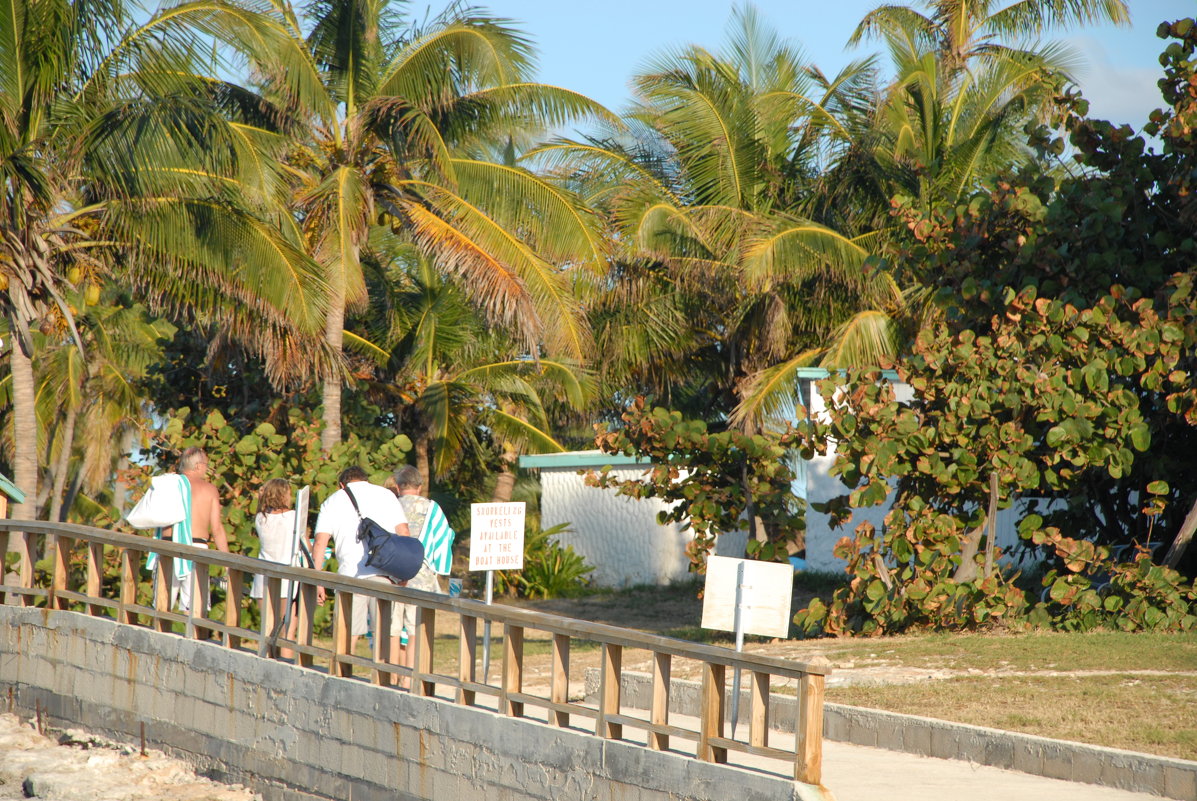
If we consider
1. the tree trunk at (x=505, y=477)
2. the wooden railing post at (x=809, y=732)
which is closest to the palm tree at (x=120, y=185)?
the wooden railing post at (x=809, y=732)

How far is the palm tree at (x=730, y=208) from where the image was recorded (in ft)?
59.4

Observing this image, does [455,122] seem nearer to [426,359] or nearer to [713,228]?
[713,228]

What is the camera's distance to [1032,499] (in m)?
13.7

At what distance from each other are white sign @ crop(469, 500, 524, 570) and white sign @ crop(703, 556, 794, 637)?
6.21 ft

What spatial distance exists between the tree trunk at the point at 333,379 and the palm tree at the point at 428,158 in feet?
0.07

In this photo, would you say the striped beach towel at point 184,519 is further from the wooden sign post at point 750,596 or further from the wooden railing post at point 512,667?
the wooden sign post at point 750,596

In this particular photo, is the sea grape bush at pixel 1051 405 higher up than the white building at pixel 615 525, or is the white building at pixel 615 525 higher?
the sea grape bush at pixel 1051 405

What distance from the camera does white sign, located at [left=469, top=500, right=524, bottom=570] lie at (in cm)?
912

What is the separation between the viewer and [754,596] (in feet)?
25.1

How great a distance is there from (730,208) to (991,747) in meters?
11.8

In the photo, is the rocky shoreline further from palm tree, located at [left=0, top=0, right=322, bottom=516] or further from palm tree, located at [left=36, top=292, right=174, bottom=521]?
palm tree, located at [left=36, top=292, right=174, bottom=521]

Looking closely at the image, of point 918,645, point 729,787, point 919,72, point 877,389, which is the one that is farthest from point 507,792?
point 919,72

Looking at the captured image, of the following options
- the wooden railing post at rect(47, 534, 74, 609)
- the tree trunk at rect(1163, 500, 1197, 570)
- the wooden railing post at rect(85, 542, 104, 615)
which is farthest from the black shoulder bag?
the tree trunk at rect(1163, 500, 1197, 570)

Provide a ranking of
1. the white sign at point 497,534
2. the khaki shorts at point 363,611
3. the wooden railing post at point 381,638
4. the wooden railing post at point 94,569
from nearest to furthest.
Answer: the wooden railing post at point 381,638, the khaki shorts at point 363,611, the white sign at point 497,534, the wooden railing post at point 94,569
